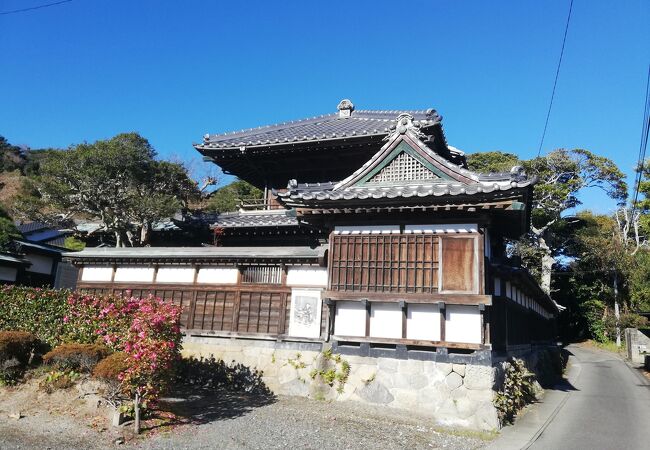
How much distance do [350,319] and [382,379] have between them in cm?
178

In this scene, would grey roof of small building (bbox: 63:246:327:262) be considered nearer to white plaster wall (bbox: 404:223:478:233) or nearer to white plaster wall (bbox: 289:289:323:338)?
white plaster wall (bbox: 289:289:323:338)

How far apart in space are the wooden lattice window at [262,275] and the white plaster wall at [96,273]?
5.74 metres

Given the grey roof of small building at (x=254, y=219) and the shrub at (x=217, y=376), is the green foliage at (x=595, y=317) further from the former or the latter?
the shrub at (x=217, y=376)

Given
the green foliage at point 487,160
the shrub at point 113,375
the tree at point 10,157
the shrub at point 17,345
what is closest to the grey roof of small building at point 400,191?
the shrub at point 113,375

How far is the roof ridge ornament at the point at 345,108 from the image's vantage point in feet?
68.3

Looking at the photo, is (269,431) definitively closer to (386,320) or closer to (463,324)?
(386,320)

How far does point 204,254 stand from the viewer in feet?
48.5

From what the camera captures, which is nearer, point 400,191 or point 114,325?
point 400,191

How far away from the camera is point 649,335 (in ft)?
109

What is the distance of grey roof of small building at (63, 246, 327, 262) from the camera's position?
537 inches

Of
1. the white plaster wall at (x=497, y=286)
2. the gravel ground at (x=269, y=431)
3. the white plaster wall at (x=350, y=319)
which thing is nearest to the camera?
the gravel ground at (x=269, y=431)

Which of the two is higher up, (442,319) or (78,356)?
(442,319)

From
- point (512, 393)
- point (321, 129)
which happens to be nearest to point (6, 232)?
point (321, 129)

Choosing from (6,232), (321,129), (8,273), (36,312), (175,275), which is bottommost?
(36,312)
